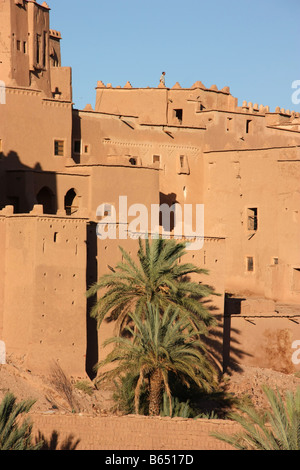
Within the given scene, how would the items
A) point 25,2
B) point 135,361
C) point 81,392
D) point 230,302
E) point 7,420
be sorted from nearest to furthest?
1. point 7,420
2. point 135,361
3. point 81,392
4. point 230,302
5. point 25,2

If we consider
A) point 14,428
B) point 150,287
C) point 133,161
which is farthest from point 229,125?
point 14,428

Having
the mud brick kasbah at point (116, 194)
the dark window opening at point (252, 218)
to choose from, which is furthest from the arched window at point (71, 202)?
the dark window opening at point (252, 218)

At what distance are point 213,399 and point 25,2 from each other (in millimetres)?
16101

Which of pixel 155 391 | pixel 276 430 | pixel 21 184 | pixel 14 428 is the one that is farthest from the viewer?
pixel 21 184

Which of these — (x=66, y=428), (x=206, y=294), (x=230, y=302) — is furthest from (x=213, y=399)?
(x=66, y=428)

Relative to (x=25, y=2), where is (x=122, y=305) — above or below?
below

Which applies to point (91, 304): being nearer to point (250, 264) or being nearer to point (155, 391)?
point (155, 391)

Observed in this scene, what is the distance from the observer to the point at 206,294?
29.5m

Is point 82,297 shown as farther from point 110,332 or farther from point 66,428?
point 66,428

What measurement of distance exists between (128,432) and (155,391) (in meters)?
2.61

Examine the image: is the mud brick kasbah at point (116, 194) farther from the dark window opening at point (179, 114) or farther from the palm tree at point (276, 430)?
the palm tree at point (276, 430)

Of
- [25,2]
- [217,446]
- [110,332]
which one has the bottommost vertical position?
[217,446]

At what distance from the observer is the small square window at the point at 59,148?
34750mm

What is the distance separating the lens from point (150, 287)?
2866 centimetres
